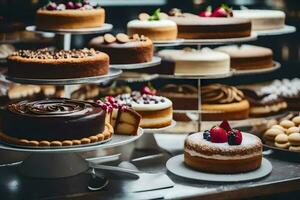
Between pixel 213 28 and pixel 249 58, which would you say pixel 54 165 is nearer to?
pixel 213 28

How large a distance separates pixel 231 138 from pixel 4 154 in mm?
1169

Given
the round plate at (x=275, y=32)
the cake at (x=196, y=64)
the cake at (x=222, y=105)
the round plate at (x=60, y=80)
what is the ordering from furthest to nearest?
1. the round plate at (x=275, y=32)
2. the cake at (x=222, y=105)
3. the cake at (x=196, y=64)
4. the round plate at (x=60, y=80)

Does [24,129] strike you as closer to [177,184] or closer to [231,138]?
[177,184]

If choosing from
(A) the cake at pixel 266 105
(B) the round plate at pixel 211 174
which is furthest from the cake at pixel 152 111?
(A) the cake at pixel 266 105

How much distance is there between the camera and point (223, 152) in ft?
10.3

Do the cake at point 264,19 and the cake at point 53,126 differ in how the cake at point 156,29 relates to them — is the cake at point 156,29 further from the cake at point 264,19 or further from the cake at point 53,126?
the cake at point 53,126

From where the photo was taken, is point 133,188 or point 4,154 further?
point 4,154

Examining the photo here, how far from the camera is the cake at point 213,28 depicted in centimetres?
393

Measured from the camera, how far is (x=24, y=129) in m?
2.98

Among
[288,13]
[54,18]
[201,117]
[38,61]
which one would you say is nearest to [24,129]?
[38,61]

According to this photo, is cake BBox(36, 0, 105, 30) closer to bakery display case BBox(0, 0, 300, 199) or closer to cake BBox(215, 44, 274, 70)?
bakery display case BBox(0, 0, 300, 199)

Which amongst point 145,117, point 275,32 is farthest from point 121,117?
point 275,32

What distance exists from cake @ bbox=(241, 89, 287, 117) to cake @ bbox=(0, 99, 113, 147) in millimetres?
1356

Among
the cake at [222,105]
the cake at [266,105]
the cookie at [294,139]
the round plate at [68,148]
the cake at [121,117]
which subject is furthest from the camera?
the cake at [266,105]
